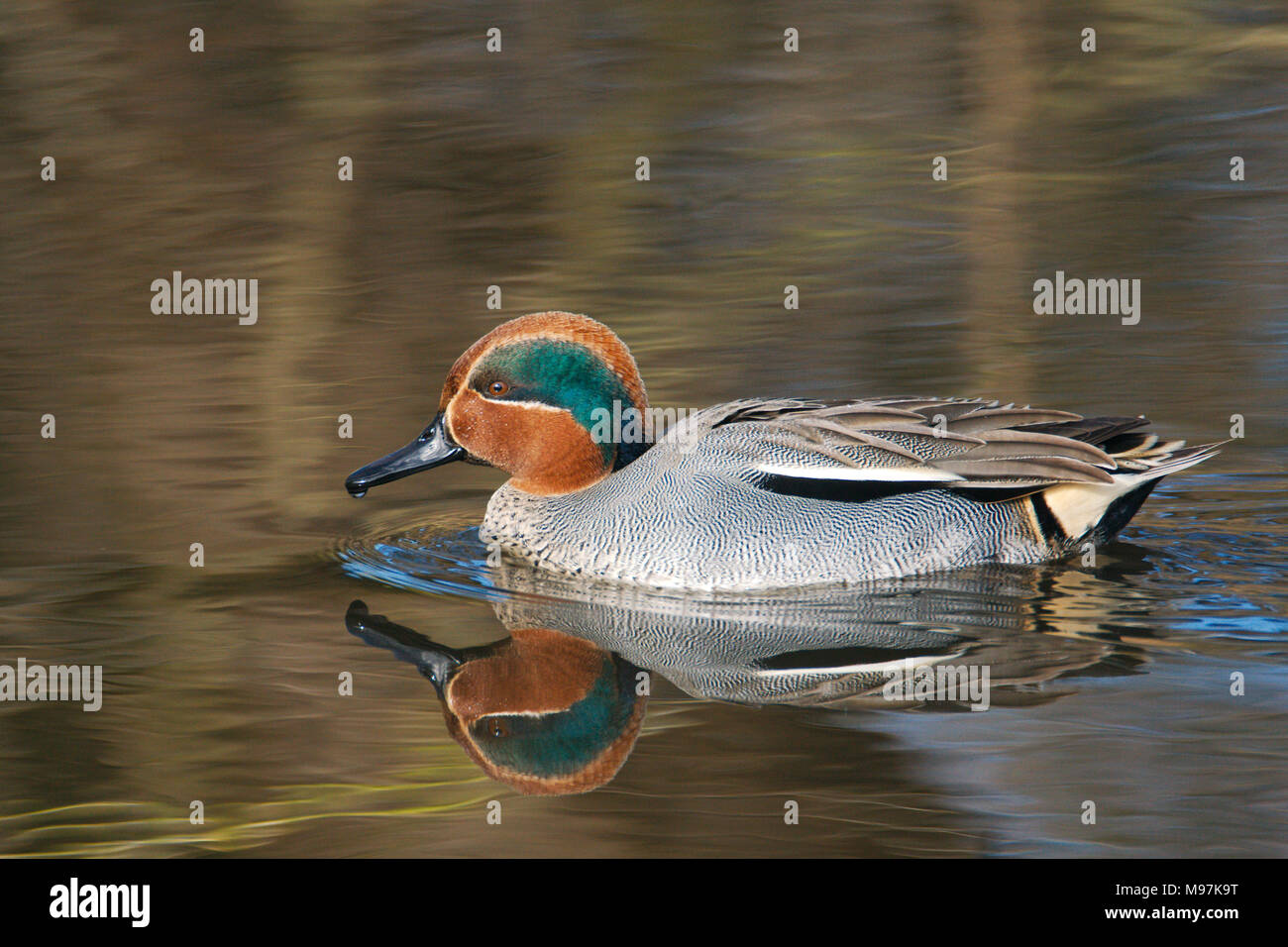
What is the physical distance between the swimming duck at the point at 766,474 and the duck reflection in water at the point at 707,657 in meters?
0.17

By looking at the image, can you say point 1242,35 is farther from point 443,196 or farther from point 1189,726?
point 1189,726

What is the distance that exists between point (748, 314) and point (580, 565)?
3.90 metres

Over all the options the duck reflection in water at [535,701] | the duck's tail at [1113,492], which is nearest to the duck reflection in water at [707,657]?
the duck reflection in water at [535,701]

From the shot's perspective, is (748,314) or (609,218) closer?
(748,314)

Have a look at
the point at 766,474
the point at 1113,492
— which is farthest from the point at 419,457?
the point at 1113,492

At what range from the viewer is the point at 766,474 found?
6430mm

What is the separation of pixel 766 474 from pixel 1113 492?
1.42 metres

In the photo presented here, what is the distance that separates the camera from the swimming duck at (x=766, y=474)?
6.38m

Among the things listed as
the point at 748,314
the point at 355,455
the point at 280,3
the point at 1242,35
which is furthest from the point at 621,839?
the point at 280,3

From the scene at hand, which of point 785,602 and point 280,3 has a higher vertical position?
point 280,3

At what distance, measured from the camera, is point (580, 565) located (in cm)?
660

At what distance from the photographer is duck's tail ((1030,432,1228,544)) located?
650cm

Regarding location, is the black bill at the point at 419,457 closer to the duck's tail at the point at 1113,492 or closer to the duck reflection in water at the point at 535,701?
the duck reflection in water at the point at 535,701

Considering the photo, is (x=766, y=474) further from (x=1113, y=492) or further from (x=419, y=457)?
(x=419, y=457)
